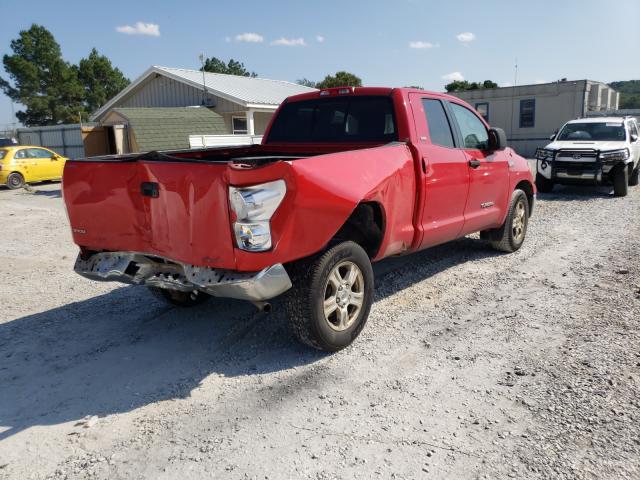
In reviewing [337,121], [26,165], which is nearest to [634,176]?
[337,121]

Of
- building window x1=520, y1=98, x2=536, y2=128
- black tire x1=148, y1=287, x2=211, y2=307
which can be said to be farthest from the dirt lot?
building window x1=520, y1=98, x2=536, y2=128

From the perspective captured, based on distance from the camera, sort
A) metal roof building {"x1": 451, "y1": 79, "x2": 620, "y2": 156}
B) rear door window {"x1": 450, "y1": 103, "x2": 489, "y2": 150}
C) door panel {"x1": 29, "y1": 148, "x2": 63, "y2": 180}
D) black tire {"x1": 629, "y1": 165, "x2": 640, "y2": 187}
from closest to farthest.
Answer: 1. rear door window {"x1": 450, "y1": 103, "x2": 489, "y2": 150}
2. black tire {"x1": 629, "y1": 165, "x2": 640, "y2": 187}
3. door panel {"x1": 29, "y1": 148, "x2": 63, "y2": 180}
4. metal roof building {"x1": 451, "y1": 79, "x2": 620, "y2": 156}

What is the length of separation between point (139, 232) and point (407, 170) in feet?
7.49

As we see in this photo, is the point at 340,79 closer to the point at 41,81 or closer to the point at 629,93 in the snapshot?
the point at 41,81

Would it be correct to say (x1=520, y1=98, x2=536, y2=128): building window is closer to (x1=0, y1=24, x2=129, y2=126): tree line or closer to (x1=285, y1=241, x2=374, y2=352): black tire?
(x1=285, y1=241, x2=374, y2=352): black tire

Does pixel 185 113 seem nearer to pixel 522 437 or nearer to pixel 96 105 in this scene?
pixel 522 437

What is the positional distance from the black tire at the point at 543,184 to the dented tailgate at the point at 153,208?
11.7m

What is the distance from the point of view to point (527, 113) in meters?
28.9

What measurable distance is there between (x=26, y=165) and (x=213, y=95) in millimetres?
8480

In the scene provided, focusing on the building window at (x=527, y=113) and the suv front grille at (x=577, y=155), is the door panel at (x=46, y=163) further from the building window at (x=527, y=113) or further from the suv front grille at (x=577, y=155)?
the building window at (x=527, y=113)

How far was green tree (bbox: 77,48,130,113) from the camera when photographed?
175 feet

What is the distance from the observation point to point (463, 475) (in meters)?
2.71

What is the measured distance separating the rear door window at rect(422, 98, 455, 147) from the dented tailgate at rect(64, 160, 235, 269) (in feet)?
8.72

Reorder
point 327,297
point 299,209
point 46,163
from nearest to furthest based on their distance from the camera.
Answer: point 299,209, point 327,297, point 46,163
